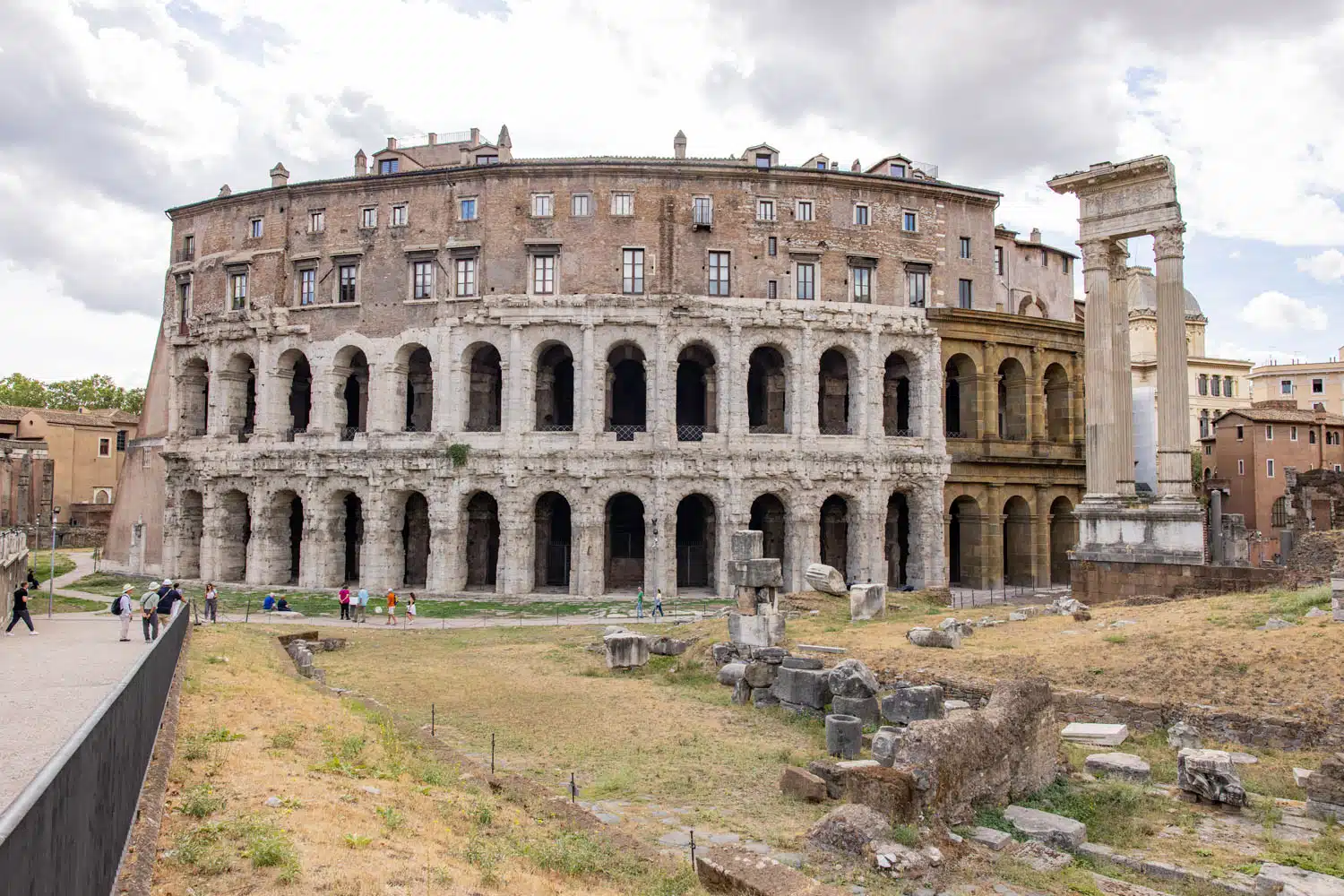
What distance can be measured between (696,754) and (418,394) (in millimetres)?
28810

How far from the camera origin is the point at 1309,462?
5262 centimetres

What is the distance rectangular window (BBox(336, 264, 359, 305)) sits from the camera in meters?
37.2

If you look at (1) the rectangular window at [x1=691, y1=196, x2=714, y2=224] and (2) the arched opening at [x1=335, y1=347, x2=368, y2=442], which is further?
(2) the arched opening at [x1=335, y1=347, x2=368, y2=442]

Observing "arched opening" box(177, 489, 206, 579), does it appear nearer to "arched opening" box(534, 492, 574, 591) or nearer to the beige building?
"arched opening" box(534, 492, 574, 591)

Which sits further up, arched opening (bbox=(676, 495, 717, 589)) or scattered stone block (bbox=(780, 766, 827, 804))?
arched opening (bbox=(676, 495, 717, 589))

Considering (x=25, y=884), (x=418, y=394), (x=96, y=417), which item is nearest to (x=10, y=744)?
(x=25, y=884)

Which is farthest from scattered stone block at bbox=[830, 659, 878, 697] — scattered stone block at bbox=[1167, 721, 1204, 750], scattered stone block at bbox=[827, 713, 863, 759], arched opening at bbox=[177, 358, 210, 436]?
arched opening at bbox=[177, 358, 210, 436]

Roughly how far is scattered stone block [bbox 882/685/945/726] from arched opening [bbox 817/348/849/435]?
24.4 metres

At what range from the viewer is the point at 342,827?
806 cm

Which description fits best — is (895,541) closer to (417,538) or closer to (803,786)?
(417,538)

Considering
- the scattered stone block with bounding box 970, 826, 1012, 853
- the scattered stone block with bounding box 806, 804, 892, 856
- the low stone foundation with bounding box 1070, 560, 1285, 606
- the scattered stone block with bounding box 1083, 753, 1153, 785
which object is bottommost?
the scattered stone block with bounding box 970, 826, 1012, 853

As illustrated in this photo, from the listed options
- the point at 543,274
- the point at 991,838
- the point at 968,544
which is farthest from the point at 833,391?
the point at 991,838

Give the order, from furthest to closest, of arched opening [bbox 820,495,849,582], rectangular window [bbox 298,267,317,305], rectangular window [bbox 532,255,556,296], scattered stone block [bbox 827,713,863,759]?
arched opening [bbox 820,495,849,582] < rectangular window [bbox 298,267,317,305] < rectangular window [bbox 532,255,556,296] < scattered stone block [bbox 827,713,863,759]

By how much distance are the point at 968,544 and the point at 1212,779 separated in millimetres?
28573
